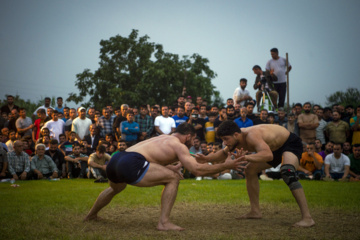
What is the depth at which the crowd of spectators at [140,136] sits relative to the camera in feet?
35.3

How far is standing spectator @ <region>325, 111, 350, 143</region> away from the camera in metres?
11.0

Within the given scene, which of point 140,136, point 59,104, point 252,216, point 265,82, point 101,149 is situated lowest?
point 252,216

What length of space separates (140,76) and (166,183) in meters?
28.5

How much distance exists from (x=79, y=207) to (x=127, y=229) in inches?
71.1

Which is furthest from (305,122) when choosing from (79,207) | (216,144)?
(79,207)

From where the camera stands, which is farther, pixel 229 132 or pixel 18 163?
pixel 18 163

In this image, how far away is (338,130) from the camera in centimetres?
1098

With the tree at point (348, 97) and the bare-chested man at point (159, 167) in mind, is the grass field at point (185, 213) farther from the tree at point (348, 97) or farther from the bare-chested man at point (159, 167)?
the tree at point (348, 97)

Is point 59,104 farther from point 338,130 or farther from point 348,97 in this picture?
point 348,97

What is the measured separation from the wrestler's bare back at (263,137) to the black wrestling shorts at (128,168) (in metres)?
1.42

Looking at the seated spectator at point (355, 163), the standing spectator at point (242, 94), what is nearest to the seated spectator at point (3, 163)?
the standing spectator at point (242, 94)

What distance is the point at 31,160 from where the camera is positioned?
11070 mm

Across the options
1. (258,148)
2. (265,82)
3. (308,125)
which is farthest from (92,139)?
(258,148)

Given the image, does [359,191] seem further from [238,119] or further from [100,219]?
[100,219]
